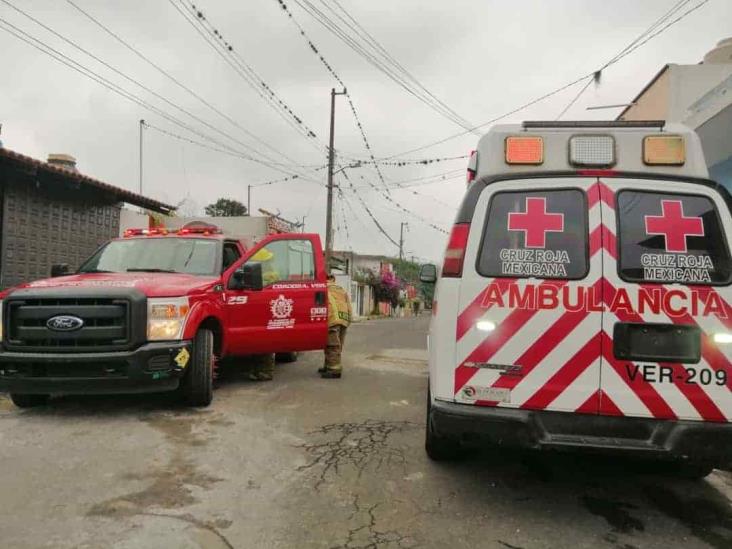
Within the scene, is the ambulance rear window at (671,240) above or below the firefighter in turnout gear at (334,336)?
above

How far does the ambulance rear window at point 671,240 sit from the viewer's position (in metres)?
3.29

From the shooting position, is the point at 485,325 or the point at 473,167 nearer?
the point at 485,325

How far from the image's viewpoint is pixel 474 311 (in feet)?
11.2

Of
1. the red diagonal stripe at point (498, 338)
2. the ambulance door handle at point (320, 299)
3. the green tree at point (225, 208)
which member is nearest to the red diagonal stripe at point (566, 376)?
the red diagonal stripe at point (498, 338)

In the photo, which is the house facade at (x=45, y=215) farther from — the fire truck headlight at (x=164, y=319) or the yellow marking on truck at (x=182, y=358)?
the yellow marking on truck at (x=182, y=358)

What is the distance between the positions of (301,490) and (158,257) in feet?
13.1

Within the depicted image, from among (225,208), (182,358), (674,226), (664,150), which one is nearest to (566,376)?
(674,226)

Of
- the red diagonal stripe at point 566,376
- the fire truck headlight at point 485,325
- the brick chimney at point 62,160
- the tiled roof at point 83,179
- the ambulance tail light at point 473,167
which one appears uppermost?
the brick chimney at point 62,160

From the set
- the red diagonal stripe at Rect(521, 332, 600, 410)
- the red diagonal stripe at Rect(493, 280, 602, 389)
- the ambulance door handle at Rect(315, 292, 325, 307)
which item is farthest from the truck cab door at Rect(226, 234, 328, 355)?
the red diagonal stripe at Rect(521, 332, 600, 410)

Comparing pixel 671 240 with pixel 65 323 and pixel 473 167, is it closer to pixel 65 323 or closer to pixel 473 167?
pixel 473 167

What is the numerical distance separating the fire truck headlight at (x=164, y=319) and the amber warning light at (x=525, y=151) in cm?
348

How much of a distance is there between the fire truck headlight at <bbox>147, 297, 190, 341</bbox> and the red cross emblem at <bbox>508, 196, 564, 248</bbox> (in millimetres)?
3458

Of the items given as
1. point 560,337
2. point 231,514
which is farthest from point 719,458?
point 231,514

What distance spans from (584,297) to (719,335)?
74cm
